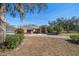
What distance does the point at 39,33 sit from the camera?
481cm

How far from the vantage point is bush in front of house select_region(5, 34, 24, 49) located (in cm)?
482

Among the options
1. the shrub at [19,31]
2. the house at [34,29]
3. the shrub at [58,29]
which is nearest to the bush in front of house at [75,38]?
the shrub at [58,29]

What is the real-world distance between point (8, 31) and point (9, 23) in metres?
0.16

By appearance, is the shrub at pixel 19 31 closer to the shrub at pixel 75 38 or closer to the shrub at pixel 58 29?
the shrub at pixel 58 29

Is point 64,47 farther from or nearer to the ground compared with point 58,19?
nearer to the ground

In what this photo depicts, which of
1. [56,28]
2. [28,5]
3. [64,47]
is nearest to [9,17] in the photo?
[28,5]

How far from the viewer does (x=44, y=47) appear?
4805 mm

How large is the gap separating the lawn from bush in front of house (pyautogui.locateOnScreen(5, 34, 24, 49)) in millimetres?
89

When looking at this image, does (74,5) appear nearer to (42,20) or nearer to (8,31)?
(42,20)

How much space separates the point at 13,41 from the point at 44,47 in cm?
65

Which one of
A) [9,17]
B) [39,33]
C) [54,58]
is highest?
[9,17]

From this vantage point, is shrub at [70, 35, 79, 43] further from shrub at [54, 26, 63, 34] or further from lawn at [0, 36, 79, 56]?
shrub at [54, 26, 63, 34]

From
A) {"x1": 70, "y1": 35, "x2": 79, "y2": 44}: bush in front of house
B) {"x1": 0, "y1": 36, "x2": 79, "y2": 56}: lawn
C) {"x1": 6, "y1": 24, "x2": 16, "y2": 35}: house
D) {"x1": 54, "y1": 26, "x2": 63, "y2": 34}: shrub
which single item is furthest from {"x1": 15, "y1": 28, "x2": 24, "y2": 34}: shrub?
{"x1": 70, "y1": 35, "x2": 79, "y2": 44}: bush in front of house

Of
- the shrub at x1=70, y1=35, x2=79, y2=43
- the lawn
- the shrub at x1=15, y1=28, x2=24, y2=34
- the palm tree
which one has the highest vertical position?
the palm tree
